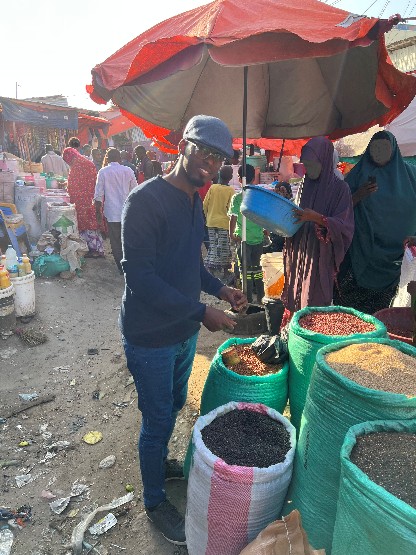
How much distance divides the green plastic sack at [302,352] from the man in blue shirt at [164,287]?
1.52 ft

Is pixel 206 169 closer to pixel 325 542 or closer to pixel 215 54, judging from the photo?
pixel 215 54

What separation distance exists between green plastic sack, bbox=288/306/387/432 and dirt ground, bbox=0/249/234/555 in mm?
1047

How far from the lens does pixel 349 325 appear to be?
231 centimetres

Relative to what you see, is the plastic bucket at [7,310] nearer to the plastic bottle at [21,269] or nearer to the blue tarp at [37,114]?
the plastic bottle at [21,269]

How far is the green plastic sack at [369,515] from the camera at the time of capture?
1091 mm

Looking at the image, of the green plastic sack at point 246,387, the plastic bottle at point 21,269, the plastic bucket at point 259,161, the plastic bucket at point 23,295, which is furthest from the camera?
the plastic bucket at point 259,161

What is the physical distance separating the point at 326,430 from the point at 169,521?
4.16ft

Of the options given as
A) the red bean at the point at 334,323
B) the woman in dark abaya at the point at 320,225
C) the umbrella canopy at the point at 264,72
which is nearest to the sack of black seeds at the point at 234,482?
the red bean at the point at 334,323

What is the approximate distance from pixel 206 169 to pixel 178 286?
2.05 feet

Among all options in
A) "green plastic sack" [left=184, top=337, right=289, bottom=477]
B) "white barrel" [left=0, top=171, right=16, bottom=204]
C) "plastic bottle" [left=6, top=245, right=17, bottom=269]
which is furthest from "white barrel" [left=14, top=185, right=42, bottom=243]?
"green plastic sack" [left=184, top=337, right=289, bottom=477]

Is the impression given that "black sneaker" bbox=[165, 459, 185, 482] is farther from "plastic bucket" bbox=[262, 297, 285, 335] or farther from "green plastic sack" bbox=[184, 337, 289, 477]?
"plastic bucket" bbox=[262, 297, 285, 335]

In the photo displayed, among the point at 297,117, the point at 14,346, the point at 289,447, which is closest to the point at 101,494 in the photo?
the point at 289,447

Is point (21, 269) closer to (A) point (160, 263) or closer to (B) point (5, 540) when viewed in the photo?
(B) point (5, 540)

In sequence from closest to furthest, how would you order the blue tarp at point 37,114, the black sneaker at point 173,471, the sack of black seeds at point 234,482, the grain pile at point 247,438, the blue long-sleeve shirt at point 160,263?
1. the sack of black seeds at point 234,482
2. the grain pile at point 247,438
3. the blue long-sleeve shirt at point 160,263
4. the black sneaker at point 173,471
5. the blue tarp at point 37,114
